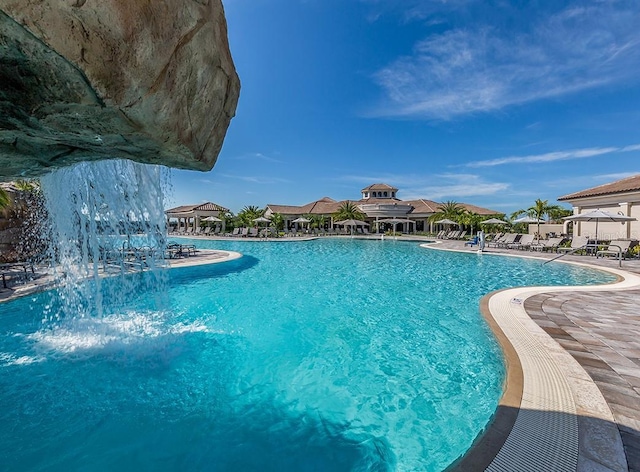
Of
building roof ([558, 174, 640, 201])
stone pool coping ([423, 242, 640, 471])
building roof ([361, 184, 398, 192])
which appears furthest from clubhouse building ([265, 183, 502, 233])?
stone pool coping ([423, 242, 640, 471])

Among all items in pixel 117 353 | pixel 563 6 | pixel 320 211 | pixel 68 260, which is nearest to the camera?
pixel 117 353

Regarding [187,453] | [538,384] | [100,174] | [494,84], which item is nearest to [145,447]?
[187,453]

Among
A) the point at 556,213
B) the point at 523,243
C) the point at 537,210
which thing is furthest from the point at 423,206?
the point at 523,243

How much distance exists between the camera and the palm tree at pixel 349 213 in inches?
1827

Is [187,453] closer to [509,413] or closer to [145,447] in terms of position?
[145,447]

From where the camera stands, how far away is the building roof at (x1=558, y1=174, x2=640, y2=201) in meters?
22.9

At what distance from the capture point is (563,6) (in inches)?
553

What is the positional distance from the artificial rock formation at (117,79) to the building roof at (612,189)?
30.4 meters

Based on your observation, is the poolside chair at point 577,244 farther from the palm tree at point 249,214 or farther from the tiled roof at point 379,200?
the palm tree at point 249,214

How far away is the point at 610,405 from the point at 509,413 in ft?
4.20

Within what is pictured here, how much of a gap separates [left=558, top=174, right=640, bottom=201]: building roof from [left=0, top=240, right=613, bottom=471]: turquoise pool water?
72.3 ft

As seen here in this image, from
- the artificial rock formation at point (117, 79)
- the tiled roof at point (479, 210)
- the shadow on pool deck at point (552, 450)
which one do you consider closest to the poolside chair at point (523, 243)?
the tiled roof at point (479, 210)

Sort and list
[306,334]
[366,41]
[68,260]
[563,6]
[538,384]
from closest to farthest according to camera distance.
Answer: [538,384], [306,334], [68,260], [563,6], [366,41]

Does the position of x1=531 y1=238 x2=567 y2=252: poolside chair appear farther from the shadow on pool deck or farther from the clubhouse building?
the shadow on pool deck
